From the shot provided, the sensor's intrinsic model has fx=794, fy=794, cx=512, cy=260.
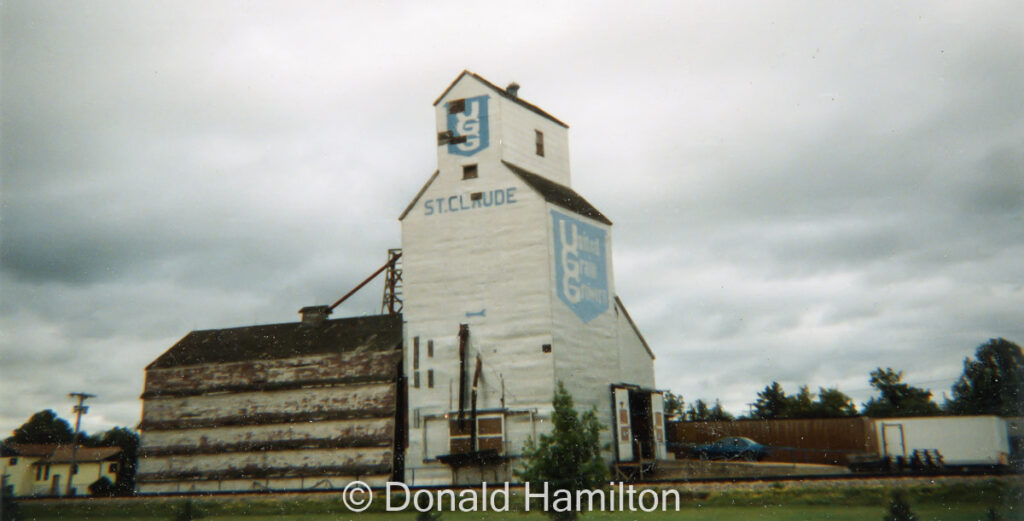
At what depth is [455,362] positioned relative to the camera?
3192cm

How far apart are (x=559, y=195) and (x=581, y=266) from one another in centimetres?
319

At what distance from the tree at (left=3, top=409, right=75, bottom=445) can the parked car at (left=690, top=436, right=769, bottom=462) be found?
88.8 m

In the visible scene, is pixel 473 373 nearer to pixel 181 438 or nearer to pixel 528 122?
pixel 528 122

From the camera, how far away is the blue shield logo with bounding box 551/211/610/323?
104ft

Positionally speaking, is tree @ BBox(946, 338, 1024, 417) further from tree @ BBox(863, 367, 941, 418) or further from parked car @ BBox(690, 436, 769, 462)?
parked car @ BBox(690, 436, 769, 462)

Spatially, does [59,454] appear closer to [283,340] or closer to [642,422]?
[283,340]

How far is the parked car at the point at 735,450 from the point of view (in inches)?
1432

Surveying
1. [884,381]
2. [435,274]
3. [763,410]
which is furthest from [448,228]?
[884,381]

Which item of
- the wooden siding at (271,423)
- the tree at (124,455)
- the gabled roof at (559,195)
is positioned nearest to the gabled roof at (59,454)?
the tree at (124,455)

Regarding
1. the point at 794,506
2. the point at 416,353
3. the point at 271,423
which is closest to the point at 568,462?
the point at 794,506

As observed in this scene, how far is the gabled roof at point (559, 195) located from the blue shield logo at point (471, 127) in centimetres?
158

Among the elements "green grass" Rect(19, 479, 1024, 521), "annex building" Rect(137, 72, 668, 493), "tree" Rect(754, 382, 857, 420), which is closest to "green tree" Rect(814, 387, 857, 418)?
"tree" Rect(754, 382, 857, 420)

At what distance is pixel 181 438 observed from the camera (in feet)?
122

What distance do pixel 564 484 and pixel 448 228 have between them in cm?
1723
